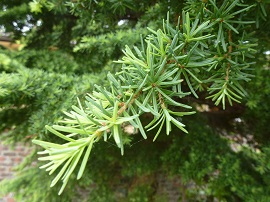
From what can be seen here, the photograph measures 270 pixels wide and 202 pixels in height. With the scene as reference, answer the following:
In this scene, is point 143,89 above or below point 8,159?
below

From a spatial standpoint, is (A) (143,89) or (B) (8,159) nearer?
(A) (143,89)

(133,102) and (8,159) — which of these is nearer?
(133,102)

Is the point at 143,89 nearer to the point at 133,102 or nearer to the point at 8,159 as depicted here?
the point at 133,102

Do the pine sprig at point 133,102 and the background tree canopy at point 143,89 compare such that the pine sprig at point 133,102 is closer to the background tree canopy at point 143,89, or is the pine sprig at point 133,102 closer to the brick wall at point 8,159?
the background tree canopy at point 143,89

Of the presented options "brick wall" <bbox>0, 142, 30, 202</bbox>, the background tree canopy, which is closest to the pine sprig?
the background tree canopy

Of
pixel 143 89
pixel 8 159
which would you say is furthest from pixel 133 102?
pixel 8 159

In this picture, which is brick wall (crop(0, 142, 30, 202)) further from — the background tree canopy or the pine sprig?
the pine sprig

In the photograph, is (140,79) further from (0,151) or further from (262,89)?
(0,151)

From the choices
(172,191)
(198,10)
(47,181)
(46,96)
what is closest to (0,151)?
(47,181)
